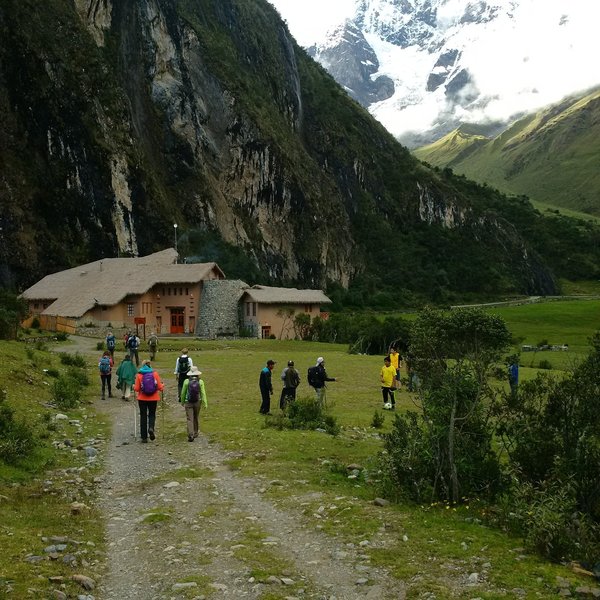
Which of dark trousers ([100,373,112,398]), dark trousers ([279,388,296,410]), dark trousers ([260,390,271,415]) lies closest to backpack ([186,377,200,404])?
dark trousers ([260,390,271,415])

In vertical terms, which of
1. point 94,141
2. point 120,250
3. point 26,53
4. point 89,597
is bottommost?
point 89,597

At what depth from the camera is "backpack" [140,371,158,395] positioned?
18.4 meters

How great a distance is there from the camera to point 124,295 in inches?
2731

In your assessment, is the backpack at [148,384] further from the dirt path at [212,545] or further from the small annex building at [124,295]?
the small annex building at [124,295]

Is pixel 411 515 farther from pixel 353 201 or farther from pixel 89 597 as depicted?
pixel 353 201

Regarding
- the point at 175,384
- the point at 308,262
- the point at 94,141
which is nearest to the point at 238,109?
the point at 308,262

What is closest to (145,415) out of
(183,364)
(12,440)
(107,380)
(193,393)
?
(193,393)

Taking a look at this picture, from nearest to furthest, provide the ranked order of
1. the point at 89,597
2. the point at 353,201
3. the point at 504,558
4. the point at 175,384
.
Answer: the point at 89,597 < the point at 504,558 < the point at 175,384 < the point at 353,201

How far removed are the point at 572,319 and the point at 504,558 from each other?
9154 centimetres

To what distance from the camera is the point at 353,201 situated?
17900cm

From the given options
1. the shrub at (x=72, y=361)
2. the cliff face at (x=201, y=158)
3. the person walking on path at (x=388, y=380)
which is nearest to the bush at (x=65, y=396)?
the shrub at (x=72, y=361)

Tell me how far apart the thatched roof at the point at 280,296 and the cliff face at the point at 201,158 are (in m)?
29.0

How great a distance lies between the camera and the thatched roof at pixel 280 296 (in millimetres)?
72500

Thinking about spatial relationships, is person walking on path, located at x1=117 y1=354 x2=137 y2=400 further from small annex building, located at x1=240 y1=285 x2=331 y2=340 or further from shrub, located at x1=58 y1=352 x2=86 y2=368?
small annex building, located at x1=240 y1=285 x2=331 y2=340
